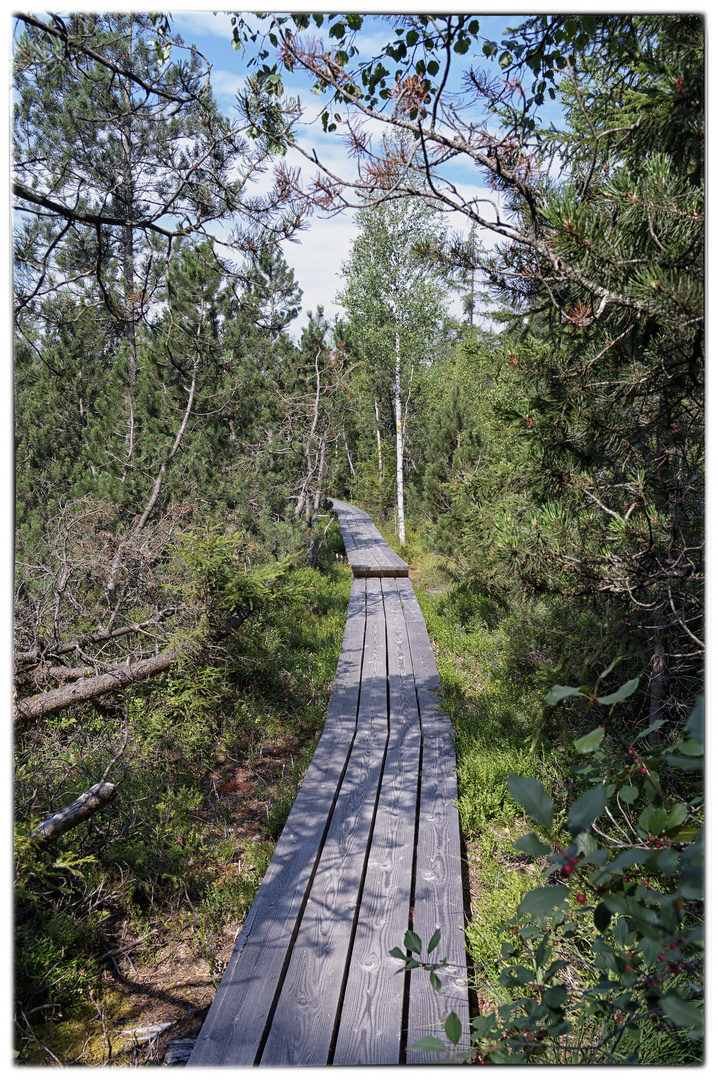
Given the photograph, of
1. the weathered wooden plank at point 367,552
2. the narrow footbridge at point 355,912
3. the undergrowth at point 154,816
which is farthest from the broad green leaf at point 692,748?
the weathered wooden plank at point 367,552

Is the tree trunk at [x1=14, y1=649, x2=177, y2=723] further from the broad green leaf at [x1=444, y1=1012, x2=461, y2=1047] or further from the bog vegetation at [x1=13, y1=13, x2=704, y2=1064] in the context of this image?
the broad green leaf at [x1=444, y1=1012, x2=461, y2=1047]

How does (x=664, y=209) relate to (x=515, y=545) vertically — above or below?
above

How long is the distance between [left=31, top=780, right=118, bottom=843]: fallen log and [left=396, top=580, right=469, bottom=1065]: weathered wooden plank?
5.34 feet

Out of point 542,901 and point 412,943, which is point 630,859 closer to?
point 542,901

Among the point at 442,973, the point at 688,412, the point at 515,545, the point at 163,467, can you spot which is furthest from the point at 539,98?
the point at 163,467

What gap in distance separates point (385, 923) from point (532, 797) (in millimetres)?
1970

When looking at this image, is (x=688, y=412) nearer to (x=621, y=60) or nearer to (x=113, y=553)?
(x=621, y=60)

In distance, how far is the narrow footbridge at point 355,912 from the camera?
198cm

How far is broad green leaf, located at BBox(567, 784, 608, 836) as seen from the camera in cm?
99

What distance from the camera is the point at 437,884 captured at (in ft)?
9.07

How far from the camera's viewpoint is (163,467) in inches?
232

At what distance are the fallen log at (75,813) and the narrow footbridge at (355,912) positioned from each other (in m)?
0.92

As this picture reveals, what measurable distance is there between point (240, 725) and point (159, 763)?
97 centimetres
